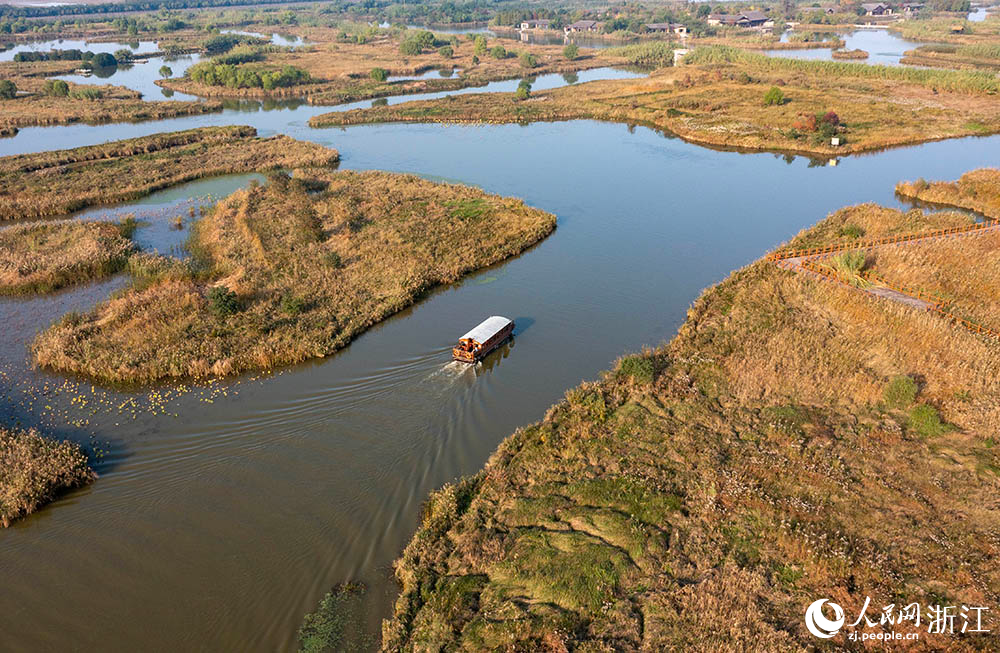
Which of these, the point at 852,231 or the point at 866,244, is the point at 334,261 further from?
the point at 852,231

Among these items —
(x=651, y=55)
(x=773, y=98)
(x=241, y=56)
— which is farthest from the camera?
(x=651, y=55)

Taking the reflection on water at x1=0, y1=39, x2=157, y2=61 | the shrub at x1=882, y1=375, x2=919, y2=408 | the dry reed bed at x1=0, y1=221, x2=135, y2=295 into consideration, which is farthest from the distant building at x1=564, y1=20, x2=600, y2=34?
the shrub at x1=882, y1=375, x2=919, y2=408

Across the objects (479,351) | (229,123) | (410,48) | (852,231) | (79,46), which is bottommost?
(479,351)

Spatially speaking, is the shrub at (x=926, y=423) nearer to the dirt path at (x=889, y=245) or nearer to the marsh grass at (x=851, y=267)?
the dirt path at (x=889, y=245)

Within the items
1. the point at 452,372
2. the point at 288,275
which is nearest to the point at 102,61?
the point at 288,275

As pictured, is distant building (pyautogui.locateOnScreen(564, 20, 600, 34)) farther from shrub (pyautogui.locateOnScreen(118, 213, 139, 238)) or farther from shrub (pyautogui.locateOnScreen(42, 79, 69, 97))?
shrub (pyautogui.locateOnScreen(118, 213, 139, 238))

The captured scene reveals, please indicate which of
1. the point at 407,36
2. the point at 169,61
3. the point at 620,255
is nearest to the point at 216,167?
the point at 620,255
